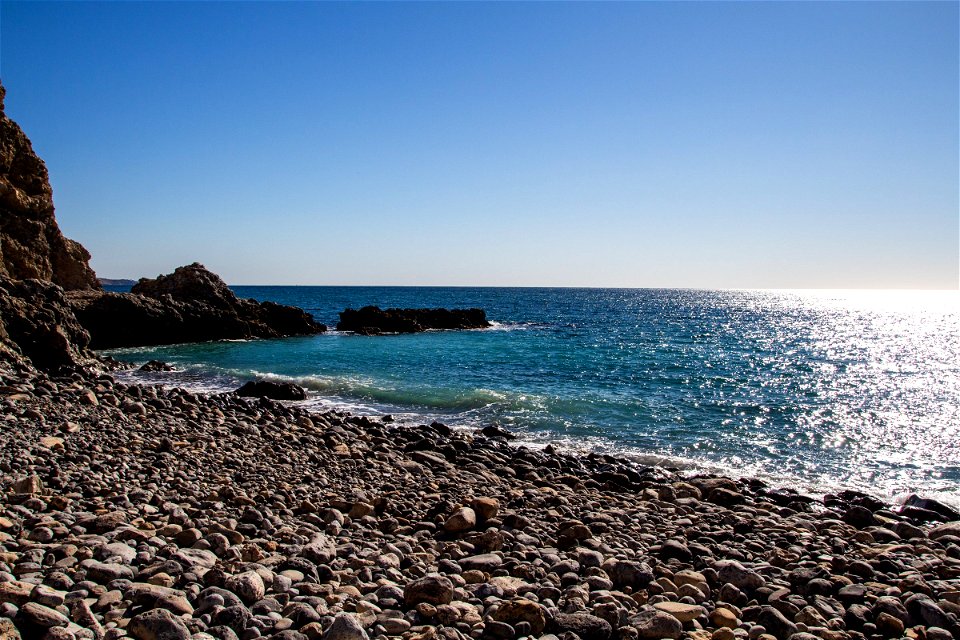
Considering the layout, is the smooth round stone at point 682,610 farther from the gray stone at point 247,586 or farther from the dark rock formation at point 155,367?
the dark rock formation at point 155,367

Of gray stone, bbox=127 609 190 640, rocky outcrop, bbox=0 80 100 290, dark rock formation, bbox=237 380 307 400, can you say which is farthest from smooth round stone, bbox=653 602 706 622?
rocky outcrop, bbox=0 80 100 290

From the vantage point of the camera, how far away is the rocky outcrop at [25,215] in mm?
33312

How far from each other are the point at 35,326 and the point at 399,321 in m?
34.6

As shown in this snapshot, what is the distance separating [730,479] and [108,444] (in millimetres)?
11654

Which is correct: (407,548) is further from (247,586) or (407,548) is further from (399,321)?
(399,321)

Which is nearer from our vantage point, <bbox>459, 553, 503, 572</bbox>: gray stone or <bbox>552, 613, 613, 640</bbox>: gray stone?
<bbox>552, 613, 613, 640</bbox>: gray stone

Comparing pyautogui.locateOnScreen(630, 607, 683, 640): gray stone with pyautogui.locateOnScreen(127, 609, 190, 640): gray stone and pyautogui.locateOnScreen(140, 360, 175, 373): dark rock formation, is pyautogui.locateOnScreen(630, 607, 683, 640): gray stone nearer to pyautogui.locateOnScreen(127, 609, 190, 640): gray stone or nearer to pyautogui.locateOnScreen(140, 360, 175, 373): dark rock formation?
pyautogui.locateOnScreen(127, 609, 190, 640): gray stone

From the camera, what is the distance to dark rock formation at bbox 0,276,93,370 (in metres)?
17.9

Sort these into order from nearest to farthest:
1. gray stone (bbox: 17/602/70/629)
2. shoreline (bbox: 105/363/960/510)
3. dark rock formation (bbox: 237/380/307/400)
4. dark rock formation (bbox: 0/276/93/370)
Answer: gray stone (bbox: 17/602/70/629) → shoreline (bbox: 105/363/960/510) → dark rock formation (bbox: 0/276/93/370) → dark rock formation (bbox: 237/380/307/400)

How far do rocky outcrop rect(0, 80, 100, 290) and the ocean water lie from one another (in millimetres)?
8264

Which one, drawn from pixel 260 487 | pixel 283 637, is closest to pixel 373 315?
pixel 260 487

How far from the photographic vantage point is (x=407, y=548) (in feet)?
21.7

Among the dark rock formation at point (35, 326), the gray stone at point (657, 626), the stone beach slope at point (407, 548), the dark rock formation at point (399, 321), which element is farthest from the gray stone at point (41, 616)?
the dark rock formation at point (399, 321)

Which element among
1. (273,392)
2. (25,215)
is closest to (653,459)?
(273,392)
